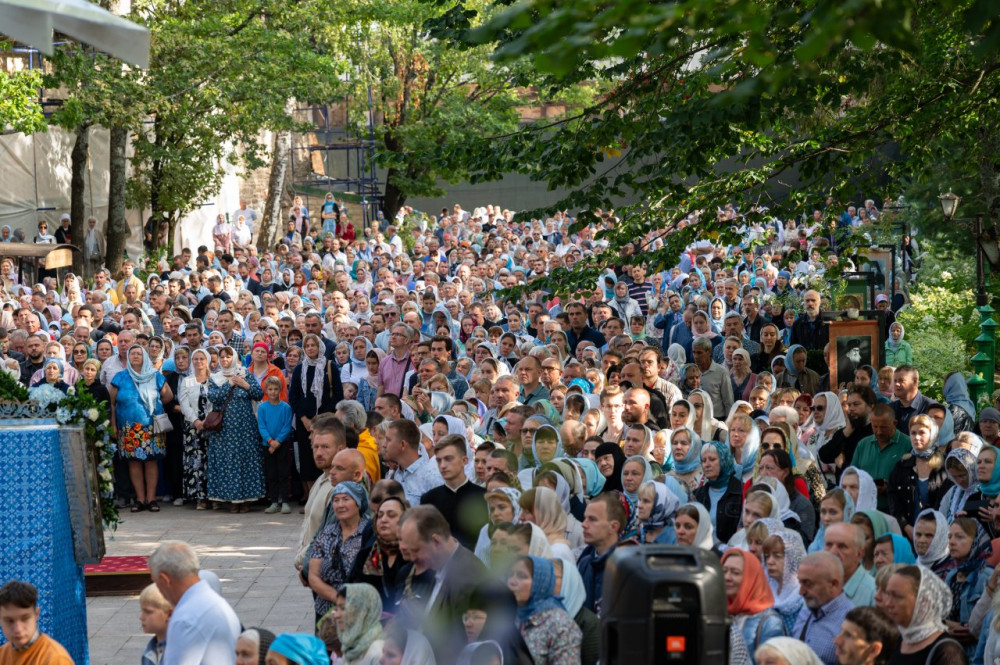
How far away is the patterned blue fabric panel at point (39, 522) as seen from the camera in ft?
27.7

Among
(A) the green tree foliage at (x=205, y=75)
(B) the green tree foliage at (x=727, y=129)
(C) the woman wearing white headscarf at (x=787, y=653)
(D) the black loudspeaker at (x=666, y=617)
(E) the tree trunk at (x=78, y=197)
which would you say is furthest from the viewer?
(E) the tree trunk at (x=78, y=197)

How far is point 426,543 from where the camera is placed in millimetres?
6918

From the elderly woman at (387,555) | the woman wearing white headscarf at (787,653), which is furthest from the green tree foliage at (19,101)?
the woman wearing white headscarf at (787,653)

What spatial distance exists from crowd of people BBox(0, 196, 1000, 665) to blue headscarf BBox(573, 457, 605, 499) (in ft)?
0.17

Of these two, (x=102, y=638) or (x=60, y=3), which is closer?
(x=60, y=3)

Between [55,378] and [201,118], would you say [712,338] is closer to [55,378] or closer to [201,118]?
[55,378]

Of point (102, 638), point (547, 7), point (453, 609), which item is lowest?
point (102, 638)

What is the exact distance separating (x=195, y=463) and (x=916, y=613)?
10.6m

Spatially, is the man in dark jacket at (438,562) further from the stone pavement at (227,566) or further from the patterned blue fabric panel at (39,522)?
the stone pavement at (227,566)

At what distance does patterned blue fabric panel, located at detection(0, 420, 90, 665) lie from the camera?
845cm

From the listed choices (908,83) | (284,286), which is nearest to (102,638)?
(908,83)

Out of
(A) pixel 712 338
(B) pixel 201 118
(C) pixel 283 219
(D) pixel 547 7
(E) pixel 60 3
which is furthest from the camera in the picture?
(C) pixel 283 219

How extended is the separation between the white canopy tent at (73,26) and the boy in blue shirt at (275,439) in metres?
9.03

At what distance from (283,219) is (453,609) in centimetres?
3778
